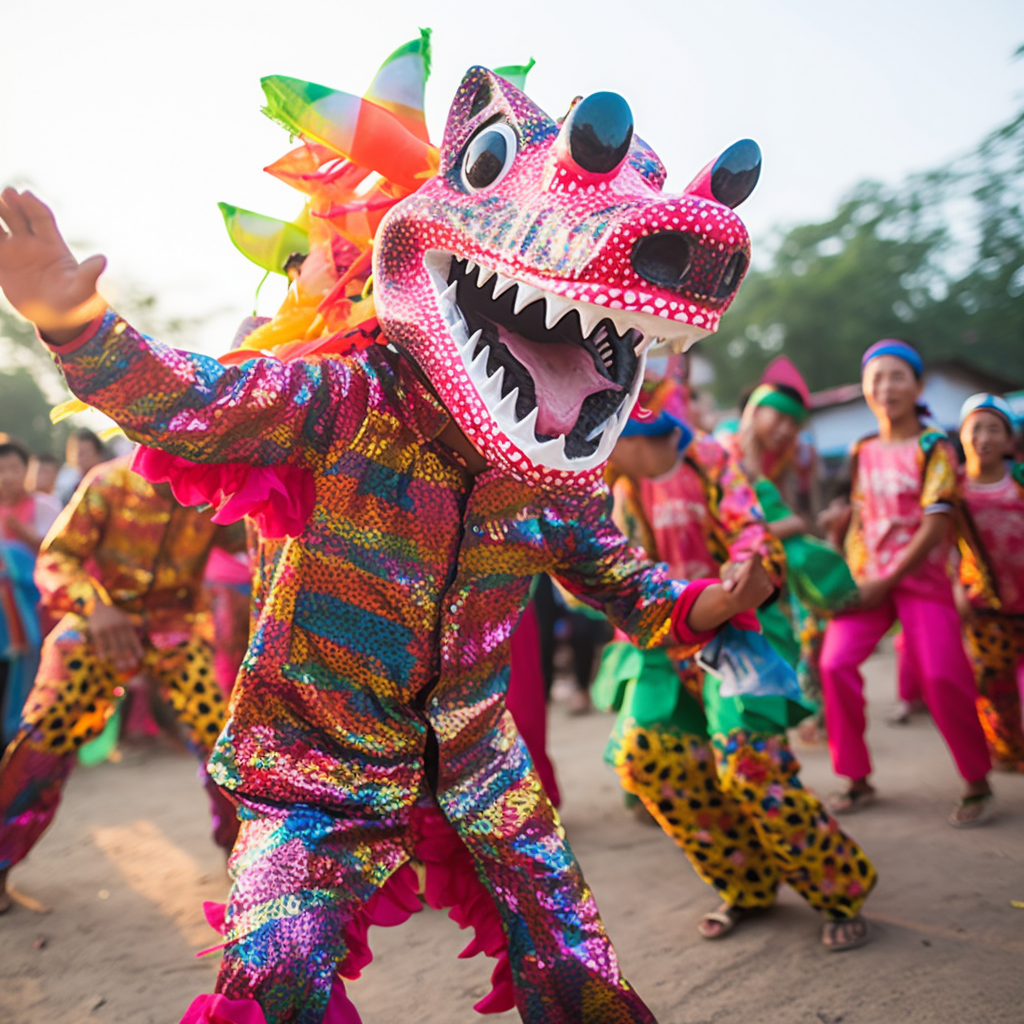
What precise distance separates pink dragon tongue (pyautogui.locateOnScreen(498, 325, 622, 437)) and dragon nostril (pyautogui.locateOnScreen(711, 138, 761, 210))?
371 millimetres

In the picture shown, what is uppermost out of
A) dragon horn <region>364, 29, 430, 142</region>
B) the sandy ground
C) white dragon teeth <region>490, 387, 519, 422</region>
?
dragon horn <region>364, 29, 430, 142</region>

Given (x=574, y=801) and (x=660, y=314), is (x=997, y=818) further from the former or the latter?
(x=660, y=314)

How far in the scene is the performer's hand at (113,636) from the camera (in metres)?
3.25

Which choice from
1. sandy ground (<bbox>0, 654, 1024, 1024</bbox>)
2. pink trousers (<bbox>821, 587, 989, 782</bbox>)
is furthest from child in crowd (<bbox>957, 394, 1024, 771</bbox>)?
pink trousers (<bbox>821, 587, 989, 782</bbox>)

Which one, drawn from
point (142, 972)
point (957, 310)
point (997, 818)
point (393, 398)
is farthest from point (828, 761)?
point (957, 310)

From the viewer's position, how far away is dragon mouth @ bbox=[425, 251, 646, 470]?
1519mm

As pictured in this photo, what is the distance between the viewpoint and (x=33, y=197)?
4.05 feet

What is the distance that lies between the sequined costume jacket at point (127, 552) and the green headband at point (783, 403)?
286cm

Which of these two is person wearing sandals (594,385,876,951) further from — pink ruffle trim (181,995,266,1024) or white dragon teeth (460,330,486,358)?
pink ruffle trim (181,995,266,1024)

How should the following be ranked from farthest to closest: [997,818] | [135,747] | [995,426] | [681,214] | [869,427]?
[869,427] < [135,747] < [995,426] < [997,818] < [681,214]

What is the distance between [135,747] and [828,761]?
184 inches

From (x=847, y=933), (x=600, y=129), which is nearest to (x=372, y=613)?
(x=600, y=129)

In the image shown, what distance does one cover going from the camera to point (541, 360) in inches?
65.3

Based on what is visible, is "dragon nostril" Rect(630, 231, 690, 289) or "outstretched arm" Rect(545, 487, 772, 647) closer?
"dragon nostril" Rect(630, 231, 690, 289)
